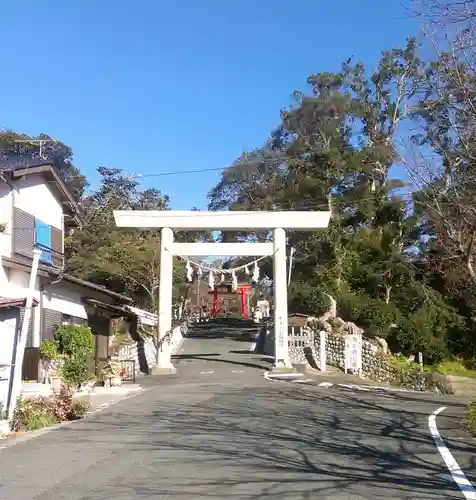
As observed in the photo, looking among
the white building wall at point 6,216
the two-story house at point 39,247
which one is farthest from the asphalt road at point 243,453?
the white building wall at point 6,216

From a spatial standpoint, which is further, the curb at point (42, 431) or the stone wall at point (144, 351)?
the stone wall at point (144, 351)

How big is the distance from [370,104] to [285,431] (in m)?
38.3

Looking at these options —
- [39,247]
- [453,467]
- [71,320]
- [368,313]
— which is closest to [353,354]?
[368,313]

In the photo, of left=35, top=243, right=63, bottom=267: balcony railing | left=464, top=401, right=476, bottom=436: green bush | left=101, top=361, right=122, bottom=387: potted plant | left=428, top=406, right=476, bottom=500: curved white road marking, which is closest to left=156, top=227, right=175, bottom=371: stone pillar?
left=101, top=361, right=122, bottom=387: potted plant

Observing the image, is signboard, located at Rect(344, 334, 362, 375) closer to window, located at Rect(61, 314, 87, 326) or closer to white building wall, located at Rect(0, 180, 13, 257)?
window, located at Rect(61, 314, 87, 326)

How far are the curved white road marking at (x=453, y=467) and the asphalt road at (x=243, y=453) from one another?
0.11 meters

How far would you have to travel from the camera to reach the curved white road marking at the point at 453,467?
693 cm

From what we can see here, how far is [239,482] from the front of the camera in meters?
7.37

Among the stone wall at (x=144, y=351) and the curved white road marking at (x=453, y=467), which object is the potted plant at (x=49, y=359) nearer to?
the stone wall at (x=144, y=351)

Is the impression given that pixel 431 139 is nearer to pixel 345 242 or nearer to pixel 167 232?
pixel 167 232

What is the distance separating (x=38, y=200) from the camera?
21.9 meters

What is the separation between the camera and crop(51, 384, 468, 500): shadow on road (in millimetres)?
7109

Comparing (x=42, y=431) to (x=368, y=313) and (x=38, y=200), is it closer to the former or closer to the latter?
(x=38, y=200)

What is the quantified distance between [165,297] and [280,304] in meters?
5.48
